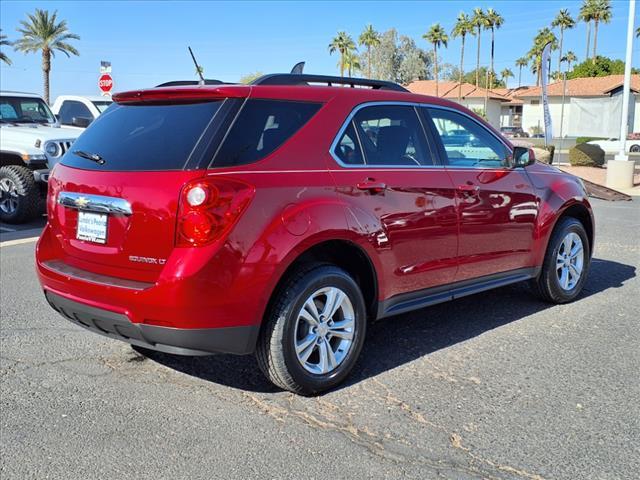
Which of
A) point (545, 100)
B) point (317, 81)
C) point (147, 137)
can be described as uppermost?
point (545, 100)

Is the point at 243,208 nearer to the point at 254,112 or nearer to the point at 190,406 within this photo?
the point at 254,112

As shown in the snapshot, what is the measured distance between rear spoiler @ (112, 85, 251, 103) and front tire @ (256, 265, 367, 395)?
41.8 inches

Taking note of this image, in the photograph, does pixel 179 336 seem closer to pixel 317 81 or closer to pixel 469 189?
pixel 317 81

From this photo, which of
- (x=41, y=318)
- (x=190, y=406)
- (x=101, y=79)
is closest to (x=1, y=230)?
(x=41, y=318)

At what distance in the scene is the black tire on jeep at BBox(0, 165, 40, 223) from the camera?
1030 centimetres

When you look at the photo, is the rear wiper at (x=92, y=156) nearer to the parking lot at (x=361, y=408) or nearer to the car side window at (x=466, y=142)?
the parking lot at (x=361, y=408)

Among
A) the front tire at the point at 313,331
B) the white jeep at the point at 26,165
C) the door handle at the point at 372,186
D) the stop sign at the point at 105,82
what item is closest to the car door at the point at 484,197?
the door handle at the point at 372,186

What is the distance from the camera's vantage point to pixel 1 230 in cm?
1027

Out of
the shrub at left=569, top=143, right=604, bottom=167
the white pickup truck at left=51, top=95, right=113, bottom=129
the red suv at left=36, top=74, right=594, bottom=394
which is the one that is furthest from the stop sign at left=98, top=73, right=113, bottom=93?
the shrub at left=569, top=143, right=604, bottom=167

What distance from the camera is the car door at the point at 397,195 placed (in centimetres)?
394

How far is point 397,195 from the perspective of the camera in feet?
13.6

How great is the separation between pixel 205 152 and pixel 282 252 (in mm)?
659

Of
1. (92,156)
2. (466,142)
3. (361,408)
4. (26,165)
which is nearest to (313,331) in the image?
(361,408)

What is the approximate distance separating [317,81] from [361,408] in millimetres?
2118
